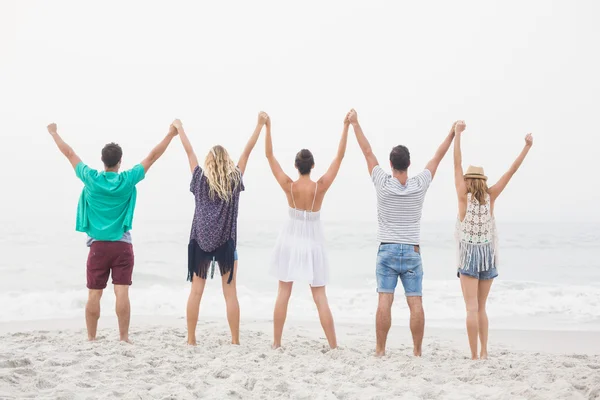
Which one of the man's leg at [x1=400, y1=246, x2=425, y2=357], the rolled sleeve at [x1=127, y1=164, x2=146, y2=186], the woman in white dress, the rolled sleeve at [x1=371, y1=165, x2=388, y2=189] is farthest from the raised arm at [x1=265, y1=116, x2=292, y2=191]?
the man's leg at [x1=400, y1=246, x2=425, y2=357]

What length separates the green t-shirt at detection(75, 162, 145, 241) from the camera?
5121 mm

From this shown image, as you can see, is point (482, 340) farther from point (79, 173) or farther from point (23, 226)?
point (23, 226)

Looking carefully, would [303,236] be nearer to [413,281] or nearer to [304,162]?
[304,162]

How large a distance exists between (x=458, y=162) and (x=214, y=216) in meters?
2.18

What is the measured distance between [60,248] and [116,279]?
42.2ft

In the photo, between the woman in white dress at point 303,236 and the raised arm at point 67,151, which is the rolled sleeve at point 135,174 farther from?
the woman in white dress at point 303,236

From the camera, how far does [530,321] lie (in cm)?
876

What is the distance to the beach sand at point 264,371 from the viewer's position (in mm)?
3838

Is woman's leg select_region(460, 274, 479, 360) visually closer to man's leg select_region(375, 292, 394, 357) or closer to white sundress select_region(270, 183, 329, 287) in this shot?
man's leg select_region(375, 292, 394, 357)

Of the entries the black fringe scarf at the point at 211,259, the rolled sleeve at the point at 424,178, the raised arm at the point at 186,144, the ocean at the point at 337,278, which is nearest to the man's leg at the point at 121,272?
the black fringe scarf at the point at 211,259

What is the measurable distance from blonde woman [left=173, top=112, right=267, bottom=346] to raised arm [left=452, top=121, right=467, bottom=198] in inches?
70.0

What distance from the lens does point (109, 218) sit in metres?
5.16

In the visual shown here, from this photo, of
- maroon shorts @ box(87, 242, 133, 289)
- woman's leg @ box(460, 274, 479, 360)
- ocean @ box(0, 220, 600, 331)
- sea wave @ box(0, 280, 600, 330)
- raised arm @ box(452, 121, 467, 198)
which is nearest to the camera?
raised arm @ box(452, 121, 467, 198)

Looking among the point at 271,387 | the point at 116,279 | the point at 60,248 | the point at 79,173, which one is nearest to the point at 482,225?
the point at 271,387
